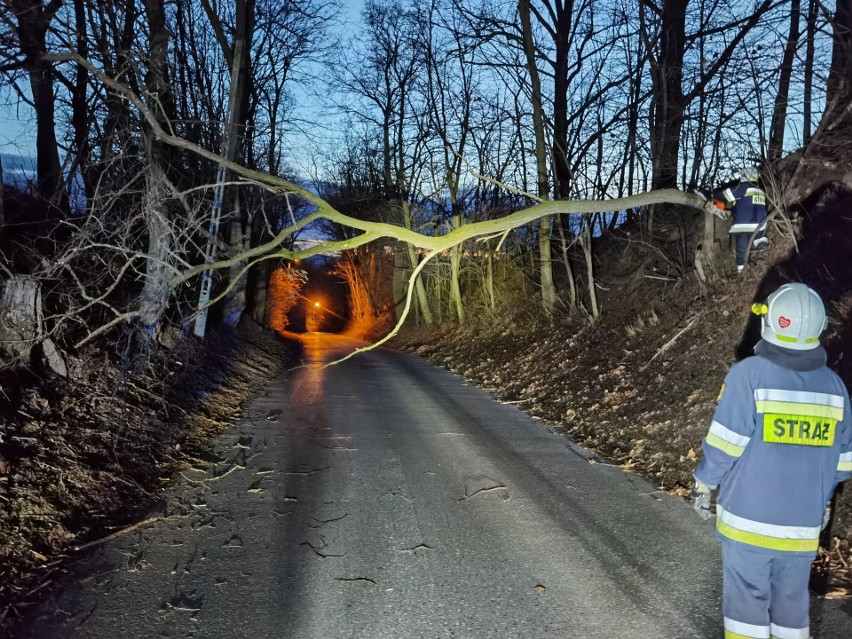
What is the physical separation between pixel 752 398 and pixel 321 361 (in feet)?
56.5

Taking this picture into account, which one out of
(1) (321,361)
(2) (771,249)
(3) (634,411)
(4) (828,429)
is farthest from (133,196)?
(1) (321,361)

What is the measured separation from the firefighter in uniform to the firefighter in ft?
17.7

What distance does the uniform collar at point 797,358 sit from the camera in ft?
8.63

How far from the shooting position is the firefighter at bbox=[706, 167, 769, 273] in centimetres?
733

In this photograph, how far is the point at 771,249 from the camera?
7.92 m

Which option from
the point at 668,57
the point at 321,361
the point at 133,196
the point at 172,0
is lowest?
the point at 321,361

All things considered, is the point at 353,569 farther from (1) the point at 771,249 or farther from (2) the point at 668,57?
(2) the point at 668,57

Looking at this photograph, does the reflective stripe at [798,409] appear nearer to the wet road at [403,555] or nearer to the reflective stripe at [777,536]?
the reflective stripe at [777,536]

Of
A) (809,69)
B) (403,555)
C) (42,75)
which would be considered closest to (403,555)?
(403,555)

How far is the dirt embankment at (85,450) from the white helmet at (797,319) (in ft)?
15.9

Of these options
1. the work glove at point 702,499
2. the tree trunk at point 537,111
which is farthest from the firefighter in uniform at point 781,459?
the tree trunk at point 537,111

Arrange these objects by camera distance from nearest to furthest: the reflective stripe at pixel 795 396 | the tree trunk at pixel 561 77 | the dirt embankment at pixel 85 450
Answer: the reflective stripe at pixel 795 396 < the dirt embankment at pixel 85 450 < the tree trunk at pixel 561 77

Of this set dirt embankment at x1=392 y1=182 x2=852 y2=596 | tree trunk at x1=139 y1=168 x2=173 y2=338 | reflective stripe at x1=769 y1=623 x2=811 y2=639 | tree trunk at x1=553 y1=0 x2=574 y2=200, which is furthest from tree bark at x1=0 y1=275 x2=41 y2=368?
tree trunk at x1=553 y1=0 x2=574 y2=200

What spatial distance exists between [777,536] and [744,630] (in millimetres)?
517
